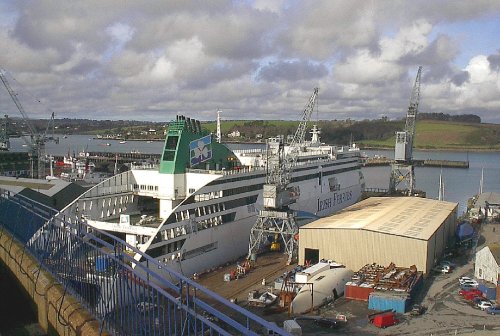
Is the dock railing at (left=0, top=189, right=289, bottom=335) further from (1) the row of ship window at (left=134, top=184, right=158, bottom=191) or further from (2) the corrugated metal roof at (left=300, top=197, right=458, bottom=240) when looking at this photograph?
(2) the corrugated metal roof at (left=300, top=197, right=458, bottom=240)

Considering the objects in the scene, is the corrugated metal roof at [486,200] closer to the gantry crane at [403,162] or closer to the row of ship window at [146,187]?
the gantry crane at [403,162]

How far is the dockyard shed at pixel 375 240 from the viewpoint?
72.8 ft

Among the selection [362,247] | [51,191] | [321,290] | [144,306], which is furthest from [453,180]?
[144,306]

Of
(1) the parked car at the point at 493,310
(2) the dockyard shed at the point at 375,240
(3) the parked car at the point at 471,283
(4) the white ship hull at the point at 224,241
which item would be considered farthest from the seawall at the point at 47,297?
(3) the parked car at the point at 471,283

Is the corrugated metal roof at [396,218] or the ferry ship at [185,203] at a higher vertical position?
the ferry ship at [185,203]

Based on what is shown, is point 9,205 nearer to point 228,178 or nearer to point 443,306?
point 228,178

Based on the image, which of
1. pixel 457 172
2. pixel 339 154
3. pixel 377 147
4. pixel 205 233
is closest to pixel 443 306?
pixel 205 233

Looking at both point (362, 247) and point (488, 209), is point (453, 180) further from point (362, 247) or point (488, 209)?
point (362, 247)

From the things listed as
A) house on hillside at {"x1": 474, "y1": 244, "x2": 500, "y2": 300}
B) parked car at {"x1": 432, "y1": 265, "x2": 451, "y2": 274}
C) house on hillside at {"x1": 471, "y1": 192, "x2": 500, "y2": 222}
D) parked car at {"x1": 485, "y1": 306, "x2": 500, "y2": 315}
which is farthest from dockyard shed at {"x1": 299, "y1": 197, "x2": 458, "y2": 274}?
house on hillside at {"x1": 471, "y1": 192, "x2": 500, "y2": 222}

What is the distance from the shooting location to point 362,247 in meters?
22.9

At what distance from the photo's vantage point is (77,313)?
7.71 meters

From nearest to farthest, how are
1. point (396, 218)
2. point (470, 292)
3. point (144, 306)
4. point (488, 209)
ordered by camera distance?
1. point (144, 306)
2. point (470, 292)
3. point (396, 218)
4. point (488, 209)

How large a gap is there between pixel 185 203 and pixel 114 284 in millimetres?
13916

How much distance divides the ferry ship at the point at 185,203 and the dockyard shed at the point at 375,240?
150 inches
